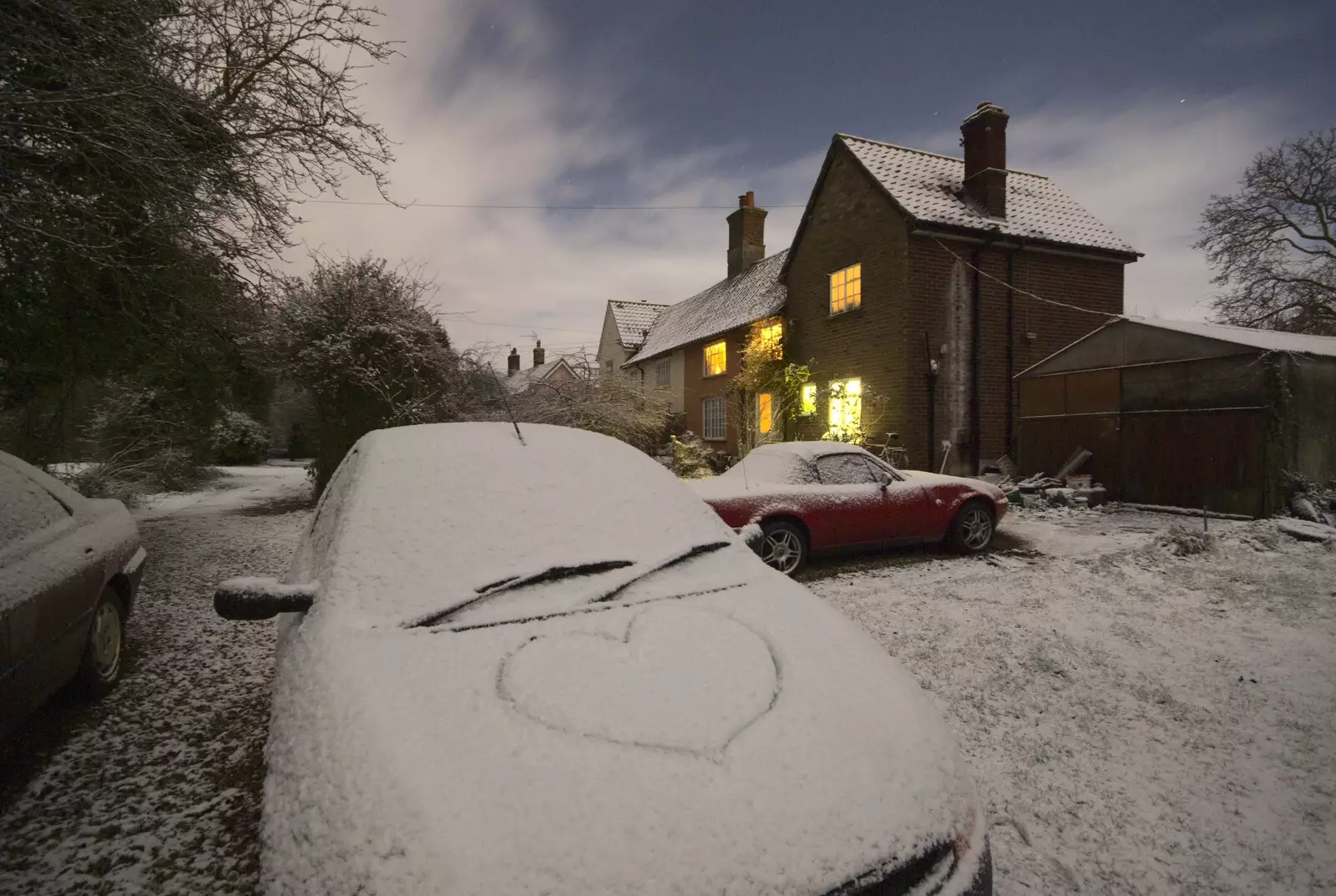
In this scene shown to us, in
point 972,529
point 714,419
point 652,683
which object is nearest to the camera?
point 652,683

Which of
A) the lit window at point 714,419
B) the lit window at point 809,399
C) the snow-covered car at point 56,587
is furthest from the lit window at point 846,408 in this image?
the snow-covered car at point 56,587

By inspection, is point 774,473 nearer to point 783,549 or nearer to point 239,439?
point 783,549

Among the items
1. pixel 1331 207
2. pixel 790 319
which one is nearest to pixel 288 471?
pixel 790 319

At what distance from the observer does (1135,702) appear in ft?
11.0

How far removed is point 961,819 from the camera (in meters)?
1.51

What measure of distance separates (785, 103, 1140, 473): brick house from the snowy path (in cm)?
1173

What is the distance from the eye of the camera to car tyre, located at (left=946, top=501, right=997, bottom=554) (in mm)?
7051

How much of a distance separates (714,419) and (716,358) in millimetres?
2040

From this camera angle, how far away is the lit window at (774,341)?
635 inches

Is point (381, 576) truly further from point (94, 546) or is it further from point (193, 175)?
point (193, 175)

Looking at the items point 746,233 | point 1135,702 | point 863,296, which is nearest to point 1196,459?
point 863,296

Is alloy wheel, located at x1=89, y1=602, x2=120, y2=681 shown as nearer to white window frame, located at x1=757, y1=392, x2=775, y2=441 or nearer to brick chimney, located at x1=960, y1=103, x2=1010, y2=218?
white window frame, located at x1=757, y1=392, x2=775, y2=441

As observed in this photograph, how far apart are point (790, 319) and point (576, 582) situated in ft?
49.8

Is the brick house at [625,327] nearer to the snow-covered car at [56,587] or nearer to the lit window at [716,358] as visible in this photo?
the lit window at [716,358]
